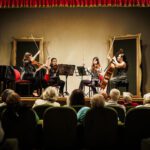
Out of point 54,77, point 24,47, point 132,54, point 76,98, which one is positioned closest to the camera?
point 76,98

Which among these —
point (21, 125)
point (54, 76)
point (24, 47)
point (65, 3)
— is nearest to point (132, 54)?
point (65, 3)

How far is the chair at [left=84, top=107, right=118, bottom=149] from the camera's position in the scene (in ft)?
13.1

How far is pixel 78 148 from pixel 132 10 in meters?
7.89

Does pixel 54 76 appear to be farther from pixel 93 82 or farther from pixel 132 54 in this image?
pixel 132 54

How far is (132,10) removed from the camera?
11250mm

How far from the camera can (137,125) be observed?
405cm

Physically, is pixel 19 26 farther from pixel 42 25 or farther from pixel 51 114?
pixel 51 114

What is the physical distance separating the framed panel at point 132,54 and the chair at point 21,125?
6891 millimetres

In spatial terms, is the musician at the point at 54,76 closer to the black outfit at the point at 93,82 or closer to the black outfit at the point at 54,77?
the black outfit at the point at 54,77

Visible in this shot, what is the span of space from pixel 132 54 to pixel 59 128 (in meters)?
7.21

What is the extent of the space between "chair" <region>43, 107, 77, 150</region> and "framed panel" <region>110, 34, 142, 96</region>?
22.1ft

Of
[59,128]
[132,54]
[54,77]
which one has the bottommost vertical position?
[59,128]

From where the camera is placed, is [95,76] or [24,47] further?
[24,47]

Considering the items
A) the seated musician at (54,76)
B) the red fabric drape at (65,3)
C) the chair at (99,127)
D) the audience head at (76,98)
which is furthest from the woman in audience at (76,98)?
the red fabric drape at (65,3)
